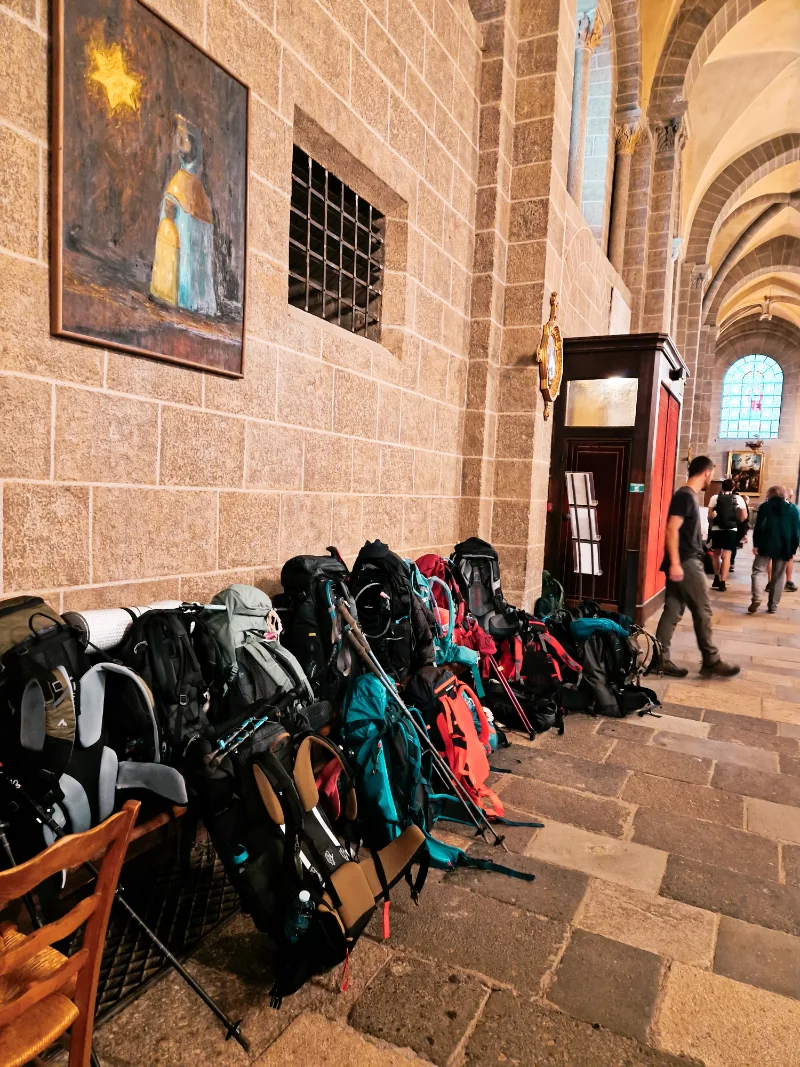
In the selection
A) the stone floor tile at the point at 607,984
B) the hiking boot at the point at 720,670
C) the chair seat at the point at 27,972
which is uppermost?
the chair seat at the point at 27,972

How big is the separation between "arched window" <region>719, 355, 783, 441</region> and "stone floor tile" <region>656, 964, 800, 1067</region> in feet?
101

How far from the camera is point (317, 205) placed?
13.8 feet

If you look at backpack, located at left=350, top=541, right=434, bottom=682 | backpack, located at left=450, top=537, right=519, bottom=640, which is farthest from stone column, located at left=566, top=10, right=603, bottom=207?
backpack, located at left=350, top=541, right=434, bottom=682

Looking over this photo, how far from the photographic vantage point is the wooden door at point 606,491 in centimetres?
687

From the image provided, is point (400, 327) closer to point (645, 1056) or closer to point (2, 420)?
point (2, 420)

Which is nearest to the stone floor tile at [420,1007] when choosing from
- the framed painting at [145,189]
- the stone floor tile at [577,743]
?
the stone floor tile at [577,743]

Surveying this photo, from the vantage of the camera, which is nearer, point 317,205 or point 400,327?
point 317,205

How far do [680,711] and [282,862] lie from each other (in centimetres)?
343

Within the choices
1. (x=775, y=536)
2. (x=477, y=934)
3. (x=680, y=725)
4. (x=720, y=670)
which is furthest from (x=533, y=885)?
(x=775, y=536)

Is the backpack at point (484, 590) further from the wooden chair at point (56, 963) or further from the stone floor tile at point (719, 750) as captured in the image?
the wooden chair at point (56, 963)

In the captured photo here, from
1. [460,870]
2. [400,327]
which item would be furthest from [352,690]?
[400,327]

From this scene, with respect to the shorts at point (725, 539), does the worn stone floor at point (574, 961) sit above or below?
below

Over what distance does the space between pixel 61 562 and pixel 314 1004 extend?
1.65m

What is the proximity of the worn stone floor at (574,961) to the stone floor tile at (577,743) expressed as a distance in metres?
0.35
